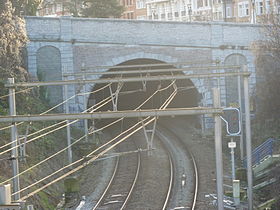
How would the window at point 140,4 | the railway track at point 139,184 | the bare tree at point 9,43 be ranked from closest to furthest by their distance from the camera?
1. the railway track at point 139,184
2. the bare tree at point 9,43
3. the window at point 140,4

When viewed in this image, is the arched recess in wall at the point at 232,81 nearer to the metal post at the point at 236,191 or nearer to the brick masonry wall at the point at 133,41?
the brick masonry wall at the point at 133,41

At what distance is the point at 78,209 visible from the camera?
17.8m

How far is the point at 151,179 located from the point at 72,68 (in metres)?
12.3

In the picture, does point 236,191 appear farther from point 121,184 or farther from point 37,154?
point 37,154

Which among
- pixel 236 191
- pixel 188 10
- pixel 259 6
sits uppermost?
pixel 188 10

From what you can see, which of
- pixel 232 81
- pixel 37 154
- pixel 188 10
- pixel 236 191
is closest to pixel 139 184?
pixel 37 154

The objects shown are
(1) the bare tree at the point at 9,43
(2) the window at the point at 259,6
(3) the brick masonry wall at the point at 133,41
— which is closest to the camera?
(1) the bare tree at the point at 9,43

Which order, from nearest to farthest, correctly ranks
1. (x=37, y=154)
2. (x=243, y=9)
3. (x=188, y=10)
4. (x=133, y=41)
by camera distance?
(x=37, y=154) < (x=133, y=41) < (x=243, y=9) < (x=188, y=10)

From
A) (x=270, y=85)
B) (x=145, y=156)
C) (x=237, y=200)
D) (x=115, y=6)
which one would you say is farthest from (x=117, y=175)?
(x=115, y=6)

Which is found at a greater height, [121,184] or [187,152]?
[187,152]

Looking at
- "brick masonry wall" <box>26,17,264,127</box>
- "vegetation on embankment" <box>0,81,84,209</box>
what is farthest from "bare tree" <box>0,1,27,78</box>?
"brick masonry wall" <box>26,17,264,127</box>

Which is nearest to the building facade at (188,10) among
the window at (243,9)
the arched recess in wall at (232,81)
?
the window at (243,9)

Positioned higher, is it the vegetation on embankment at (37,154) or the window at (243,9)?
the window at (243,9)

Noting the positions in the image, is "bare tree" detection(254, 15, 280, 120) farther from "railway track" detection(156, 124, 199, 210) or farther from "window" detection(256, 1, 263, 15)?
"window" detection(256, 1, 263, 15)
